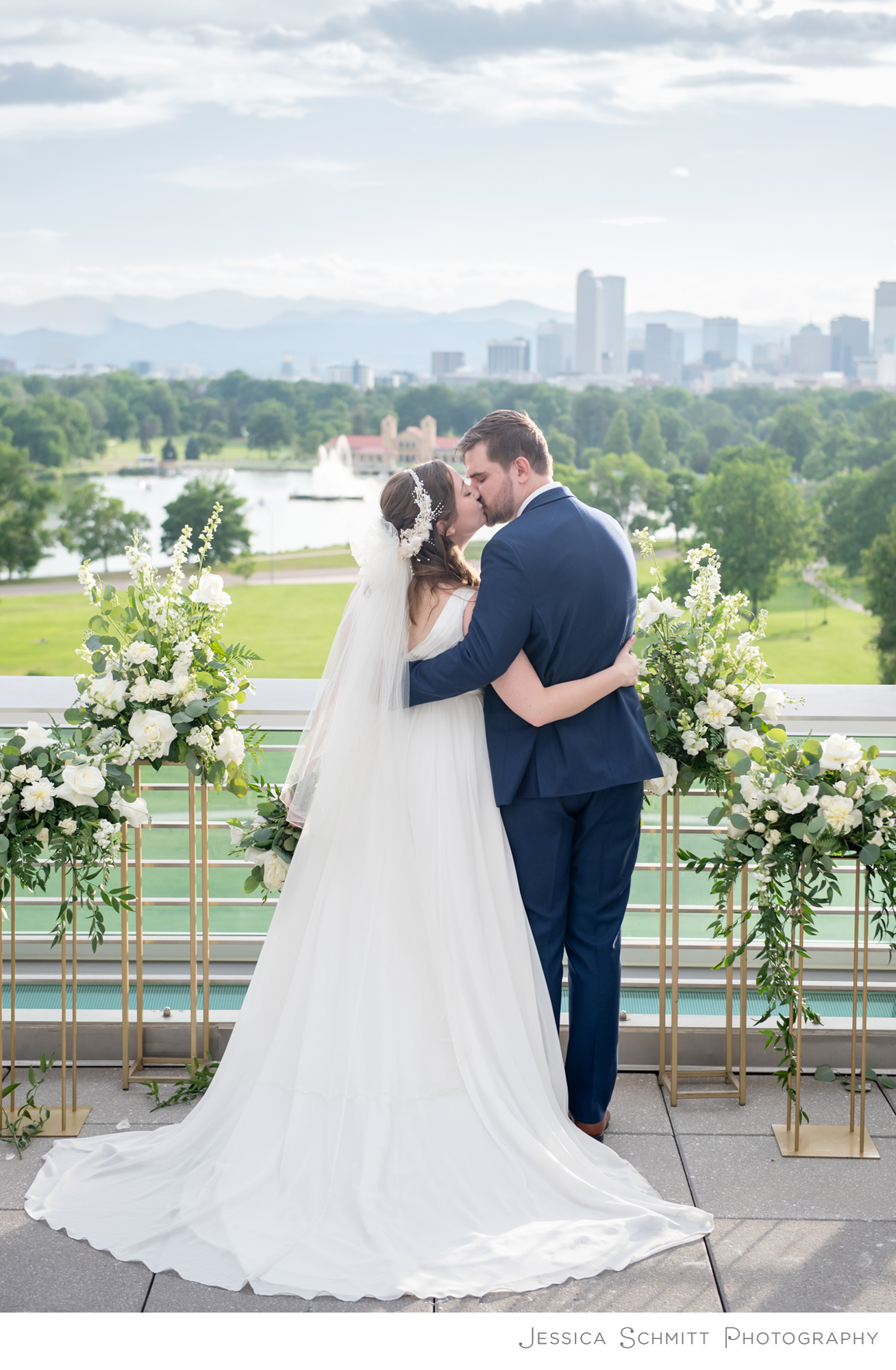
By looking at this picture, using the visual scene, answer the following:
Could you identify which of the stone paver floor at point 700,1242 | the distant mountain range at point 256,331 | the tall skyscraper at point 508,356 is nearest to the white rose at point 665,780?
the stone paver floor at point 700,1242

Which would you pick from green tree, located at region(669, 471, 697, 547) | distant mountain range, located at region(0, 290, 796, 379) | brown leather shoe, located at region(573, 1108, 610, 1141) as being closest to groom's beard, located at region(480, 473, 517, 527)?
A: brown leather shoe, located at region(573, 1108, 610, 1141)

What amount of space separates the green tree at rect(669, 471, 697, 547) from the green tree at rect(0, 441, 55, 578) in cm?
2135

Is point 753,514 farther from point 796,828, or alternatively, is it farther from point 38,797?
point 38,797

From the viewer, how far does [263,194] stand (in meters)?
58.5

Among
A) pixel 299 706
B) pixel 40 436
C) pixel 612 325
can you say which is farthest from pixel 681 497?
pixel 299 706

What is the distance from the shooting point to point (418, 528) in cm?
220

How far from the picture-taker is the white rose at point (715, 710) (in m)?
2.47

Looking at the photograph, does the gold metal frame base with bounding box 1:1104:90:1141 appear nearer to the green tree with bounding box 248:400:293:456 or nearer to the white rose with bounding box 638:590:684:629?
the white rose with bounding box 638:590:684:629

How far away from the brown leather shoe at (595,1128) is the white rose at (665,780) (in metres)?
0.68

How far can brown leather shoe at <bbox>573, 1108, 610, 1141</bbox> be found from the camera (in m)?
2.42

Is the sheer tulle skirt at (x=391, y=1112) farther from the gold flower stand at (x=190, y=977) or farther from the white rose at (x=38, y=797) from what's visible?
the white rose at (x=38, y=797)
